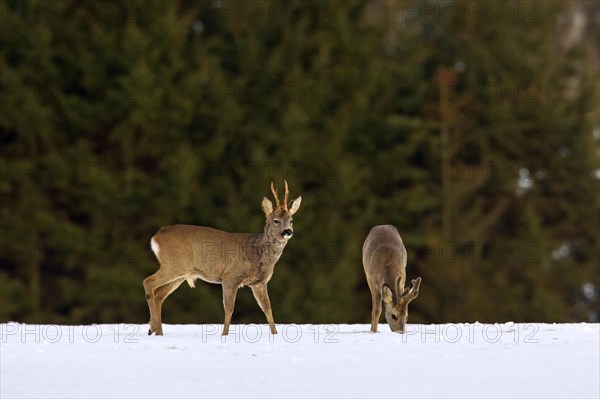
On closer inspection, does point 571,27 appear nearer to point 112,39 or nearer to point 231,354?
point 112,39

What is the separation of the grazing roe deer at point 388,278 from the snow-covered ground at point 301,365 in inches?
17.8

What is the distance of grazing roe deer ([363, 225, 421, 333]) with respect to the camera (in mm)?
12828

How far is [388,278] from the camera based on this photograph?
13.0 meters

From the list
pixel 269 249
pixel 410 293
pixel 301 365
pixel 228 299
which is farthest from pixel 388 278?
pixel 301 365

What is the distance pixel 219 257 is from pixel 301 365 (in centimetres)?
276

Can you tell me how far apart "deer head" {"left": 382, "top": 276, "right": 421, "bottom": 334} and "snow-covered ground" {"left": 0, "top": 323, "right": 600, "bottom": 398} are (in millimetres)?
419

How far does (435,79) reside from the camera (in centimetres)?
3153

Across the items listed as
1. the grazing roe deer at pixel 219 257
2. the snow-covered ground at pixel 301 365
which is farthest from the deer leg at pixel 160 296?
the snow-covered ground at pixel 301 365

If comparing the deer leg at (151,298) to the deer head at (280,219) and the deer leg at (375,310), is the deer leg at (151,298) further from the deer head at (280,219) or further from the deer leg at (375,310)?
the deer leg at (375,310)

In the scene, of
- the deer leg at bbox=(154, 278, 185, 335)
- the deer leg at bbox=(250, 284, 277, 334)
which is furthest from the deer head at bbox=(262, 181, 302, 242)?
the deer leg at bbox=(154, 278, 185, 335)

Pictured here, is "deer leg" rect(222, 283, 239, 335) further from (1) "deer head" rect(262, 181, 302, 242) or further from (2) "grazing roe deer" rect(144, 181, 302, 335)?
(1) "deer head" rect(262, 181, 302, 242)

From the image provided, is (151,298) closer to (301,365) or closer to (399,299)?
(399,299)

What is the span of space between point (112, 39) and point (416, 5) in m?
9.21

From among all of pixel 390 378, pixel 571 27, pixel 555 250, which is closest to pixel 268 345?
pixel 390 378
